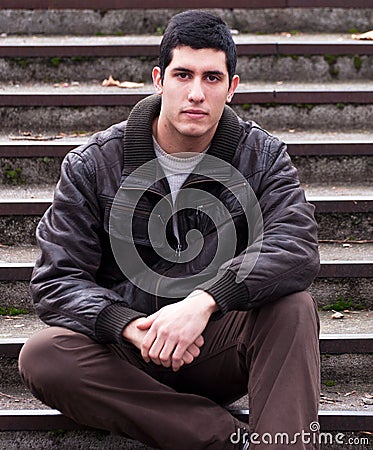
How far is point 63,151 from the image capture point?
4398mm

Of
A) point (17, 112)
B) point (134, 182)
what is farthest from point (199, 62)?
point (17, 112)

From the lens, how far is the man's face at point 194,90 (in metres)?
3.18

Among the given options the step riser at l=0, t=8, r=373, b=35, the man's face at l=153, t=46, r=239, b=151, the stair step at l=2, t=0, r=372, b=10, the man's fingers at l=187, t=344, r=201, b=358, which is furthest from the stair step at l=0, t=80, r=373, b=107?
the man's fingers at l=187, t=344, r=201, b=358

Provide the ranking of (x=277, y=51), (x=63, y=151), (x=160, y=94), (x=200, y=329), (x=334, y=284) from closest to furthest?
(x=200, y=329) → (x=160, y=94) → (x=334, y=284) → (x=63, y=151) → (x=277, y=51)

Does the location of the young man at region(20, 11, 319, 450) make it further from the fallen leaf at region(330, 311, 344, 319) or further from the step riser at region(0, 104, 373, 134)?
the step riser at region(0, 104, 373, 134)

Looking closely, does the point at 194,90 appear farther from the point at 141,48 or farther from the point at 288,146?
the point at 141,48

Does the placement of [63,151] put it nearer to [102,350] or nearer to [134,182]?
[134,182]

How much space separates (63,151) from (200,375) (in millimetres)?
1627

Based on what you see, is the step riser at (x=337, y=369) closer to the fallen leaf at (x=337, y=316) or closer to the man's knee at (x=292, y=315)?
the fallen leaf at (x=337, y=316)

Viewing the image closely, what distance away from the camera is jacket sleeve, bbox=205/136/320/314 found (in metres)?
2.96

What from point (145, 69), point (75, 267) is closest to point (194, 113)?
point (75, 267)

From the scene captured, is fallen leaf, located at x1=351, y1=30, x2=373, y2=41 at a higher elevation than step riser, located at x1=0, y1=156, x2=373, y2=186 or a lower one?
higher

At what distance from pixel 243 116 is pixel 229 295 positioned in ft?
6.49

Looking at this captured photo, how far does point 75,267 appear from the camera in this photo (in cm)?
310
